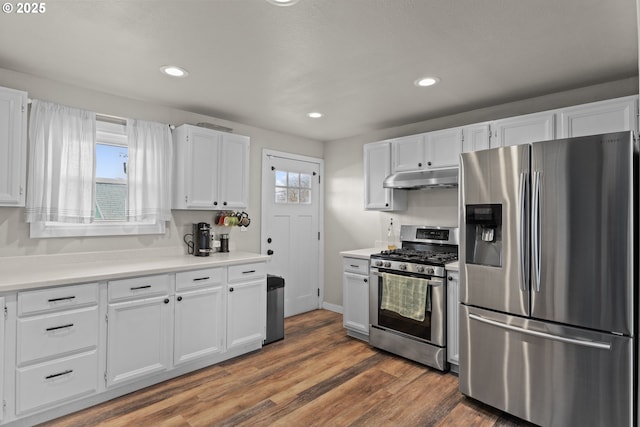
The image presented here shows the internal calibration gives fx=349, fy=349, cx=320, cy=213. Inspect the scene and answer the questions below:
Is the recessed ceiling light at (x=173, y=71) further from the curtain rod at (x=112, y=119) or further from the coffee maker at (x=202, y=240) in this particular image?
the coffee maker at (x=202, y=240)

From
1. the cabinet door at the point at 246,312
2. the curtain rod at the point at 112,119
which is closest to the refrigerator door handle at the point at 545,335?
the cabinet door at the point at 246,312

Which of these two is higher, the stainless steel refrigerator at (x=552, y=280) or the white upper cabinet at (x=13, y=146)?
the white upper cabinet at (x=13, y=146)

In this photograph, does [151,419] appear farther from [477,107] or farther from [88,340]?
[477,107]

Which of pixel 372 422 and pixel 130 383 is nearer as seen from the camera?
pixel 372 422

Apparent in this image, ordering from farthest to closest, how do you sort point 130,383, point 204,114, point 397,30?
1. point 204,114
2. point 130,383
3. point 397,30

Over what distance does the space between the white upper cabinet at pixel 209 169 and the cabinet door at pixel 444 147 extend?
1.93 metres

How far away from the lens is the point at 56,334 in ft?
7.47

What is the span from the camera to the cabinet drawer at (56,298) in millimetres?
2174

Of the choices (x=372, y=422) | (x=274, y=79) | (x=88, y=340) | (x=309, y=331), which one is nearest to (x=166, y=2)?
(x=274, y=79)

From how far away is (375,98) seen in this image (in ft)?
10.4

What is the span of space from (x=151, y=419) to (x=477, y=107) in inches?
147

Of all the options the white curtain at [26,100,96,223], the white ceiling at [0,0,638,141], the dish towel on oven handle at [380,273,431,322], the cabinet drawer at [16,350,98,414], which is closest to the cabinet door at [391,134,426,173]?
the white ceiling at [0,0,638,141]

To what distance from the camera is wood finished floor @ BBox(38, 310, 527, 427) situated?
232 centimetres

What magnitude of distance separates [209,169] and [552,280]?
298cm
